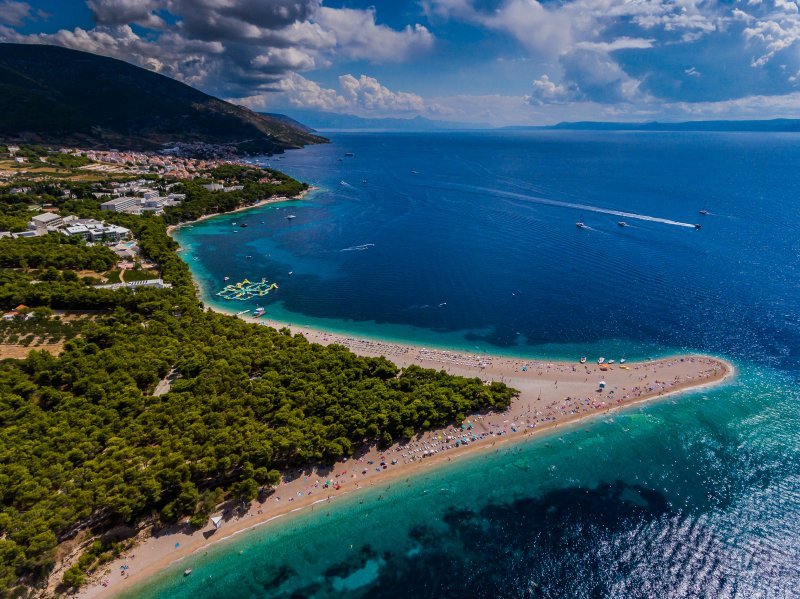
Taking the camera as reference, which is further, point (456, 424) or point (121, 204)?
point (121, 204)

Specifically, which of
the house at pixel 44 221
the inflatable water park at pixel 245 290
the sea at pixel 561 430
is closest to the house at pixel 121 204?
the house at pixel 44 221

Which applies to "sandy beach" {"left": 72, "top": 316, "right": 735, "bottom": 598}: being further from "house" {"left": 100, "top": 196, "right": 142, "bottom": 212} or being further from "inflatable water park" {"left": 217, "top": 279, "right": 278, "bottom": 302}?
"house" {"left": 100, "top": 196, "right": 142, "bottom": 212}

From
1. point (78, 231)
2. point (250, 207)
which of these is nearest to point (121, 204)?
point (78, 231)

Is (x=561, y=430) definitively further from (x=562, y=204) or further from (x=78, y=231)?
(x=562, y=204)

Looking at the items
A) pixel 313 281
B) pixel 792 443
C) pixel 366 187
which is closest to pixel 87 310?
pixel 313 281

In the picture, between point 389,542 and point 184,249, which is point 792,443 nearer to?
point 389,542

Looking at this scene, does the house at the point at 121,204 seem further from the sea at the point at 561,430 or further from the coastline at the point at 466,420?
the coastline at the point at 466,420
